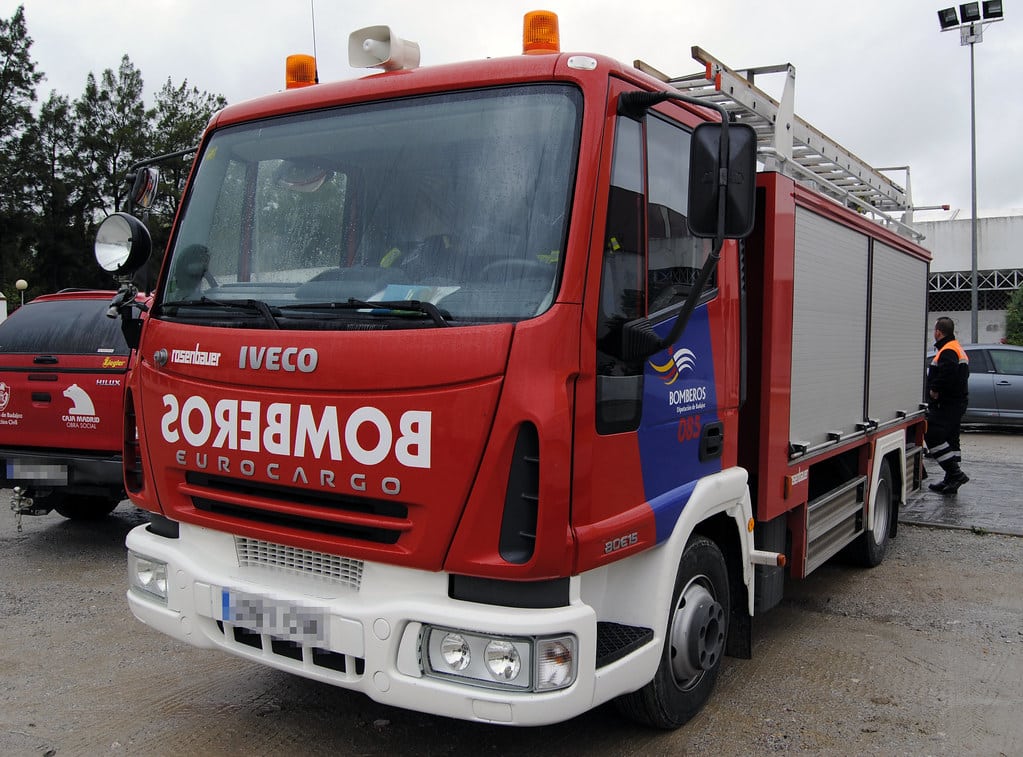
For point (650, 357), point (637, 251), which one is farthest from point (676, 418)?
point (637, 251)

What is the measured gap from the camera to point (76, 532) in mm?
7250

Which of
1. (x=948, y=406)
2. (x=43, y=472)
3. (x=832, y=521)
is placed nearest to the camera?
(x=832, y=521)

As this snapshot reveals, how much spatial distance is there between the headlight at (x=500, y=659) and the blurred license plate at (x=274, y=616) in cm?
40

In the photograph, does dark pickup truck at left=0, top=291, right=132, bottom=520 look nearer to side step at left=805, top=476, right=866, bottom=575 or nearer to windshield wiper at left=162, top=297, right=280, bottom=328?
windshield wiper at left=162, top=297, right=280, bottom=328

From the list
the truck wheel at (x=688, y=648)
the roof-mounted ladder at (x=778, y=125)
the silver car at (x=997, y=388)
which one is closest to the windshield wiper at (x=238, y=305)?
the truck wheel at (x=688, y=648)

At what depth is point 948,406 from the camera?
9305mm

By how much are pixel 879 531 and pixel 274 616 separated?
4.79 metres

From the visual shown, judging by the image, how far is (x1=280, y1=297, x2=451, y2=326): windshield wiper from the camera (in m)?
2.82

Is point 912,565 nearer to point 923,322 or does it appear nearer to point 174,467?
point 923,322

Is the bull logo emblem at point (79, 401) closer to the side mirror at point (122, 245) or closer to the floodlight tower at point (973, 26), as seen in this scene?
the side mirror at point (122, 245)

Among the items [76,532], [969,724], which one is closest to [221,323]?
[969,724]

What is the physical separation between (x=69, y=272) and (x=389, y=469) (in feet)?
156

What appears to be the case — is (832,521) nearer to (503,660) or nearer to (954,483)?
(503,660)

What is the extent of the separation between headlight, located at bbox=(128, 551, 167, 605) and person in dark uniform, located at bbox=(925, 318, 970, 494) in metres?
8.06
